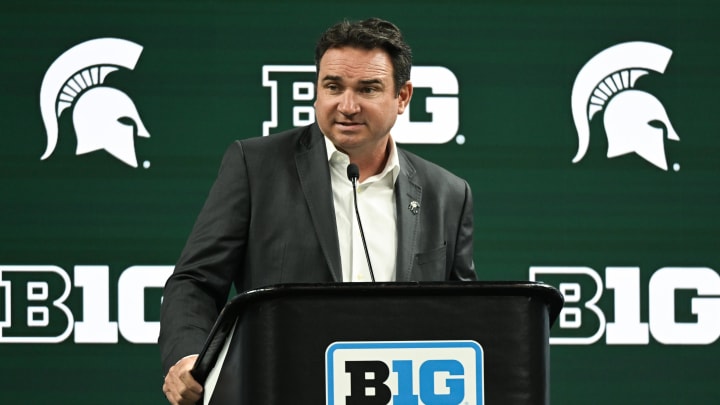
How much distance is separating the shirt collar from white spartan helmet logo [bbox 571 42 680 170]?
1.23 m

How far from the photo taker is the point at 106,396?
3432 mm

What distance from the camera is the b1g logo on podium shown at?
1526 millimetres

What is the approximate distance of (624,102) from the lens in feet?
11.7

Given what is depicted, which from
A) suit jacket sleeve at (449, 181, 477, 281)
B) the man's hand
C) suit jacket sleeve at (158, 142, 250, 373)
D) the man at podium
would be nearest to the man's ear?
the man at podium

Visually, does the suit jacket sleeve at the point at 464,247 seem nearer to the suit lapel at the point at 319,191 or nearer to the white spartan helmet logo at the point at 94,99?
the suit lapel at the point at 319,191

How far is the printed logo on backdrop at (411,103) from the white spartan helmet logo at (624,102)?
41 cm

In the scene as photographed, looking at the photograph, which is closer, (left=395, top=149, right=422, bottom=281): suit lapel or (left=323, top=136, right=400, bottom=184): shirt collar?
(left=395, top=149, right=422, bottom=281): suit lapel

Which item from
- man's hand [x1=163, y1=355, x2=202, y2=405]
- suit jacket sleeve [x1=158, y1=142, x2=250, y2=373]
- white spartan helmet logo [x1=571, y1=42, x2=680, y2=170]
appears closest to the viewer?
man's hand [x1=163, y1=355, x2=202, y2=405]

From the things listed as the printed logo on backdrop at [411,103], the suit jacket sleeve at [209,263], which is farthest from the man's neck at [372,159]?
the printed logo on backdrop at [411,103]

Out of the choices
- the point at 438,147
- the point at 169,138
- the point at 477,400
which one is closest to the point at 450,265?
the point at 477,400

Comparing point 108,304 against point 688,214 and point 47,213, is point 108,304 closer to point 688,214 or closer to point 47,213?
point 47,213

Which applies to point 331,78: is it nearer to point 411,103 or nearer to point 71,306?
point 411,103

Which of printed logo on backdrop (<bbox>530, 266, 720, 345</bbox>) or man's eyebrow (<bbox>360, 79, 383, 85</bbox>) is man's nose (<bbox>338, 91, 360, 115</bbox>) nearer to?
man's eyebrow (<bbox>360, 79, 383, 85</bbox>)

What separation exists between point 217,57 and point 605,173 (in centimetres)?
133
